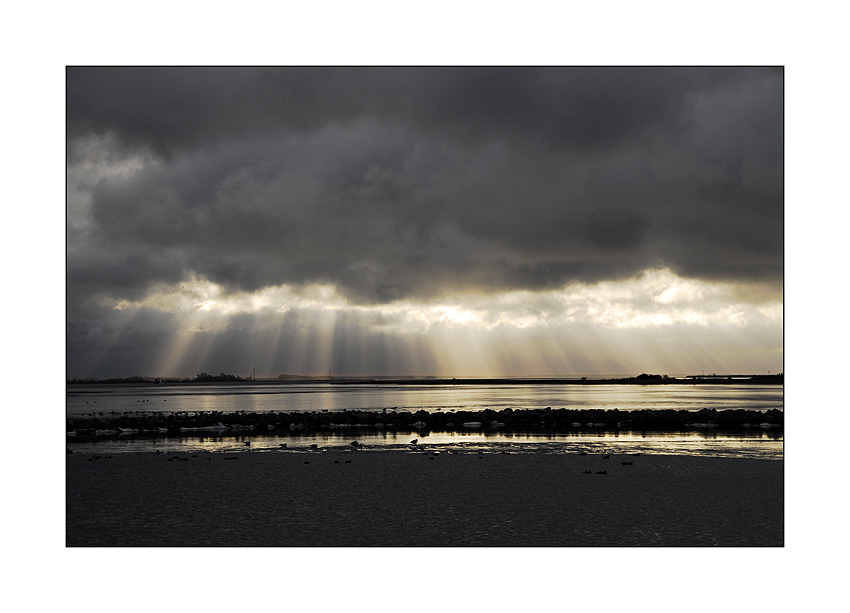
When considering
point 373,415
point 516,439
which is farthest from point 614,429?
point 373,415

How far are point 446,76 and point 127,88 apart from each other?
6.98m

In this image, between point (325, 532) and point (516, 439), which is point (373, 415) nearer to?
point (516, 439)

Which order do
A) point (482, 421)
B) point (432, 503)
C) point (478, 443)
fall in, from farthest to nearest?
point (482, 421) < point (478, 443) < point (432, 503)

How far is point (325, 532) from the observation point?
11586 mm

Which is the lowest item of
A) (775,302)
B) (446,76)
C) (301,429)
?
(301,429)

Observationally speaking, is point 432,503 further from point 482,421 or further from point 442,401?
point 442,401

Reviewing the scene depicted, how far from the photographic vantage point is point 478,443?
84.1 ft

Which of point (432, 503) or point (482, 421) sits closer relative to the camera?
point (432, 503)

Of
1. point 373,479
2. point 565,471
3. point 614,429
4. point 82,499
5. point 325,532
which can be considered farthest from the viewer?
point 614,429

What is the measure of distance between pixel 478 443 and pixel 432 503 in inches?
483

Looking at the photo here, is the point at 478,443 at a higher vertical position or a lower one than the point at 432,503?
lower

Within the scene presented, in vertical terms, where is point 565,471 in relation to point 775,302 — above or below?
below

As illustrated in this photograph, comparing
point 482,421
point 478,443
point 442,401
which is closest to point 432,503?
point 478,443

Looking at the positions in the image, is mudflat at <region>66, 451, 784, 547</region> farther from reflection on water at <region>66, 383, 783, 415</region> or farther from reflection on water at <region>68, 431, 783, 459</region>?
reflection on water at <region>66, 383, 783, 415</region>
